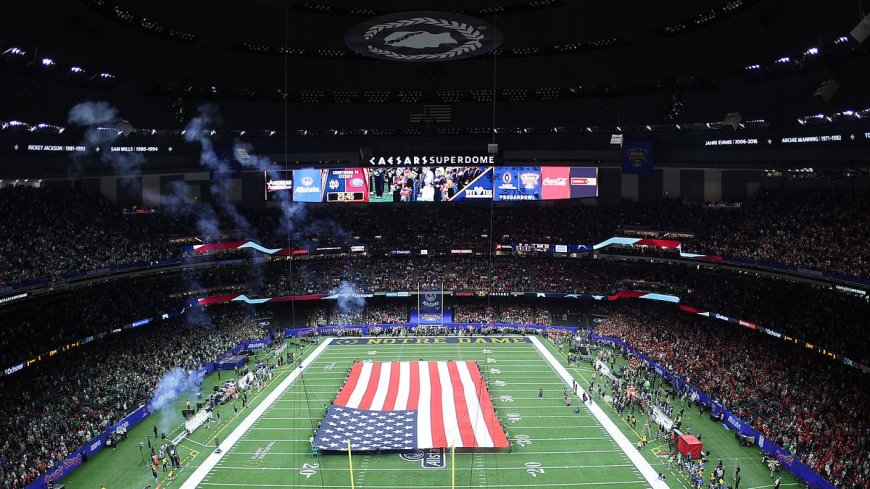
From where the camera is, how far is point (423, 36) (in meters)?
24.1

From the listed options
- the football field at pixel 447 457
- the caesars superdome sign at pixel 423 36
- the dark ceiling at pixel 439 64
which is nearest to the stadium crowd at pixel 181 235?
the dark ceiling at pixel 439 64

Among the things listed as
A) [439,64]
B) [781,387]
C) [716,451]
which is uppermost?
[439,64]

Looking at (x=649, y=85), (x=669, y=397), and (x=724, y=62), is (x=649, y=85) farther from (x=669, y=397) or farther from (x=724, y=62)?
(x=669, y=397)

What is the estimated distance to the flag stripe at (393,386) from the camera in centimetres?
3194

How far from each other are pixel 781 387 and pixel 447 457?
1734 cm

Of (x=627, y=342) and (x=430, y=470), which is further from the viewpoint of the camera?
(x=627, y=342)

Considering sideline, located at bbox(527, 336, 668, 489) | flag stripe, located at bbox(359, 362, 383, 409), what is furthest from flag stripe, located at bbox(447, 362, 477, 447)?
sideline, located at bbox(527, 336, 668, 489)

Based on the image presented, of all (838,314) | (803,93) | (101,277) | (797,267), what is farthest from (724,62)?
(101,277)

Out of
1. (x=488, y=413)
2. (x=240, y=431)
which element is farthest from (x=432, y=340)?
(x=240, y=431)

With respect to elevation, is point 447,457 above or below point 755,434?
below

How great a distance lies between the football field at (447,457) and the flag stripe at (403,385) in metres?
3.84

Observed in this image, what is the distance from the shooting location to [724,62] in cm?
3272

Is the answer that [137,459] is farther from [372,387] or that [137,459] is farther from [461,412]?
[461,412]

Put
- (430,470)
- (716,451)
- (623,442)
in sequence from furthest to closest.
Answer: (623,442) < (716,451) < (430,470)
